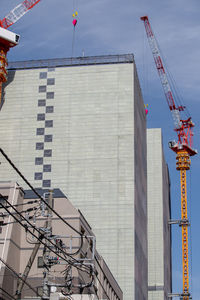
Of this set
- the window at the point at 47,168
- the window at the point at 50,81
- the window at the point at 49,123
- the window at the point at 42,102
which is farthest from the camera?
the window at the point at 50,81

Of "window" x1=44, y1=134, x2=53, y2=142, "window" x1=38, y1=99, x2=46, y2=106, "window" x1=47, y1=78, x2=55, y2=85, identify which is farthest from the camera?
"window" x1=47, y1=78, x2=55, y2=85

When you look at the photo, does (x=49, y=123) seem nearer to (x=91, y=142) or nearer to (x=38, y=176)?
(x=91, y=142)

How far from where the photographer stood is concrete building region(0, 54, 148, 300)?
137 m

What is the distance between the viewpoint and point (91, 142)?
14725cm

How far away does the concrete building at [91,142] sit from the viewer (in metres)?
137

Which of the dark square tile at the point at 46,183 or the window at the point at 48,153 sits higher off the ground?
the window at the point at 48,153

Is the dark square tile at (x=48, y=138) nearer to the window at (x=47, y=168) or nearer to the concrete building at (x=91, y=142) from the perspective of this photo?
the concrete building at (x=91, y=142)

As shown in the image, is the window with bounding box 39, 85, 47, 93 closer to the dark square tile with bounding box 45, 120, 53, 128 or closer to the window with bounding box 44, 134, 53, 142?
the dark square tile with bounding box 45, 120, 53, 128

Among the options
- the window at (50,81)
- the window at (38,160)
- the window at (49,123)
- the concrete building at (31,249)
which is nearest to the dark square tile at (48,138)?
the window at (49,123)

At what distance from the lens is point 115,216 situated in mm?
137500

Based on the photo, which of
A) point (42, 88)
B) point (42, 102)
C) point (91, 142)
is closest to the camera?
point (91, 142)

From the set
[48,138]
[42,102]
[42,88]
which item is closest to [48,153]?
[48,138]

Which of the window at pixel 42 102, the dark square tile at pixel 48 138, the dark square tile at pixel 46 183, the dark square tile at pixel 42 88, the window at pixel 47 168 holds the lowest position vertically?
the dark square tile at pixel 46 183

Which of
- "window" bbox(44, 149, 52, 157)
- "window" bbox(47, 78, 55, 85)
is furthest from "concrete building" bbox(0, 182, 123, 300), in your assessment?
"window" bbox(47, 78, 55, 85)
